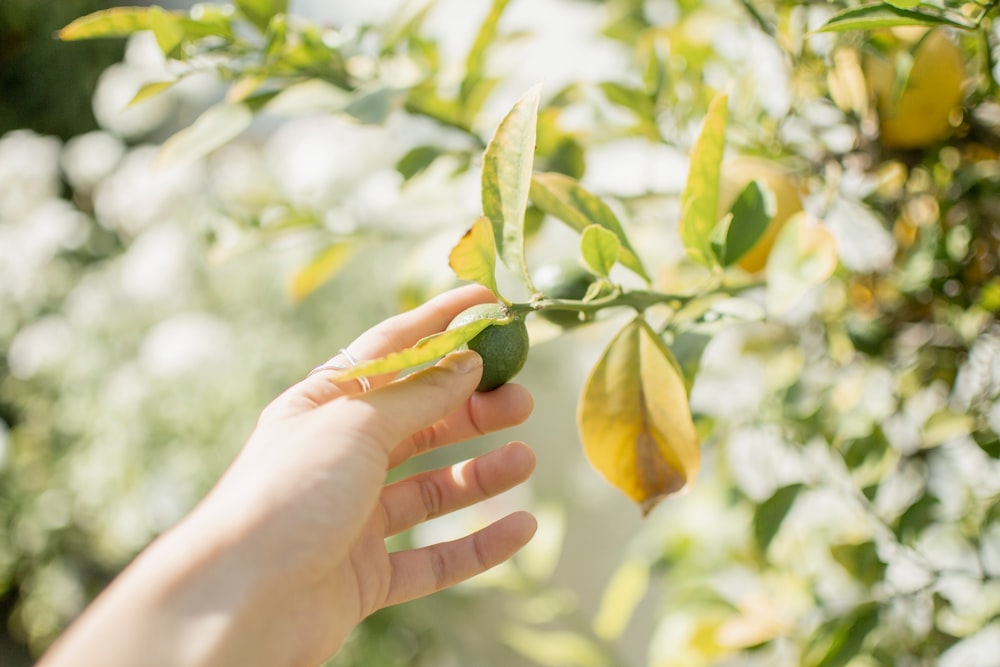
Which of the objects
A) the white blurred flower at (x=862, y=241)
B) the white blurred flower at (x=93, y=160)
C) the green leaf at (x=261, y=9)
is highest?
the green leaf at (x=261, y=9)

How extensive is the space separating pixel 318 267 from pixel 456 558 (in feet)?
0.93

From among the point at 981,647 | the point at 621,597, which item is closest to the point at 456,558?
the point at 981,647

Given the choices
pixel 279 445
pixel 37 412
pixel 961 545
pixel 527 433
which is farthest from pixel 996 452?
pixel 37 412

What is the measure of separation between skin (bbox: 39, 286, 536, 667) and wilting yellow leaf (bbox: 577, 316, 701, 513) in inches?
2.2

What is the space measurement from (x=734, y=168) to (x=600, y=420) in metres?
0.20

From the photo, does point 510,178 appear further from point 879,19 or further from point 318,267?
point 318,267

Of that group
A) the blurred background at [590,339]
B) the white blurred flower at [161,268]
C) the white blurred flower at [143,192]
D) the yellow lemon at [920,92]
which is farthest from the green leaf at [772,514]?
the white blurred flower at [143,192]

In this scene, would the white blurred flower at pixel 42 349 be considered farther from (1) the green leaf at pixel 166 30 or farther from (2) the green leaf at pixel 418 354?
(2) the green leaf at pixel 418 354

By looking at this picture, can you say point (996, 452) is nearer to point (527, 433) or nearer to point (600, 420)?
point (600, 420)

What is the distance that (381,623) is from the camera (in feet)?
4.55

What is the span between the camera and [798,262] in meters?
0.38

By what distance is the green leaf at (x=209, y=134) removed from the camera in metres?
0.46

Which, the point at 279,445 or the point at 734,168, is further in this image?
the point at 734,168

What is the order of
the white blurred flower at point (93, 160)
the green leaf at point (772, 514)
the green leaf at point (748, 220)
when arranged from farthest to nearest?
1. the white blurred flower at point (93, 160)
2. the green leaf at point (772, 514)
3. the green leaf at point (748, 220)
